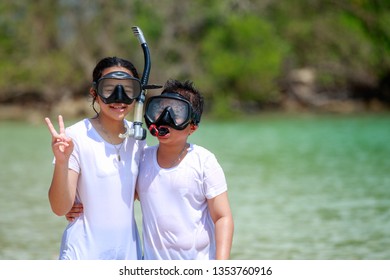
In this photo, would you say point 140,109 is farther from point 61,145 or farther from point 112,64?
point 61,145

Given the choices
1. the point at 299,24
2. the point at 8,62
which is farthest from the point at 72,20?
the point at 299,24

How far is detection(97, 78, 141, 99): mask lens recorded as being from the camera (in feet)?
11.0

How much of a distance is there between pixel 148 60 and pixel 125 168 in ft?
1.64

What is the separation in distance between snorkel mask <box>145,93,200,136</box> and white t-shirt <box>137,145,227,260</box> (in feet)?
0.42

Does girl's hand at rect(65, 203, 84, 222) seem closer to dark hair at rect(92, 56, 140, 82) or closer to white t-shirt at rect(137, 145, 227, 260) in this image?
white t-shirt at rect(137, 145, 227, 260)

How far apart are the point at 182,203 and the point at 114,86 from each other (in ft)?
1.86

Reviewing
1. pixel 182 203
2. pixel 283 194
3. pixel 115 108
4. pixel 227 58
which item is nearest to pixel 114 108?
pixel 115 108

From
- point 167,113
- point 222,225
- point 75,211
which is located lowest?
point 222,225

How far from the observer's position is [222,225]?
3250 millimetres

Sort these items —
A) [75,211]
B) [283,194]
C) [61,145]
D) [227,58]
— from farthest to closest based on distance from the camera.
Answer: [227,58]
[283,194]
[75,211]
[61,145]

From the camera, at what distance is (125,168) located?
3.34 m

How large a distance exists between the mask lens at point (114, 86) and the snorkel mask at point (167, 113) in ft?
0.35
